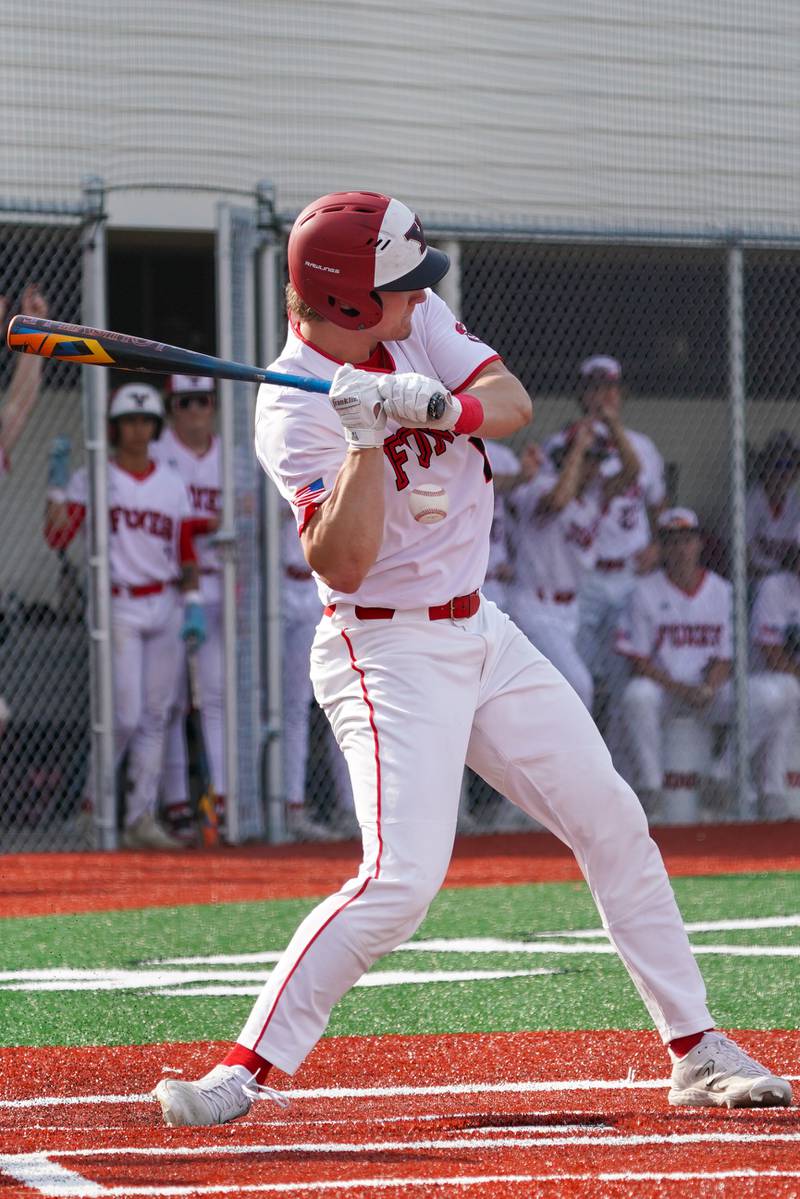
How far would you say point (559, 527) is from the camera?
10.0 meters

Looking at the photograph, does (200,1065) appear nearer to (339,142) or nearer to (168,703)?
(168,703)

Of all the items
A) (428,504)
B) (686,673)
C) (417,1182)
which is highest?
(428,504)

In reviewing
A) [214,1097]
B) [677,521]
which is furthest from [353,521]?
[677,521]

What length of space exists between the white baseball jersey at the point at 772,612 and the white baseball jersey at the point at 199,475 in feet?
9.85

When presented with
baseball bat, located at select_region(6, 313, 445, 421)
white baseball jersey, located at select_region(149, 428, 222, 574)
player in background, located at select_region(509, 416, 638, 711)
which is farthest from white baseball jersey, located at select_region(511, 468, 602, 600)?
baseball bat, located at select_region(6, 313, 445, 421)

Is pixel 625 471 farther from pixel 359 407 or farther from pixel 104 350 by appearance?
pixel 359 407

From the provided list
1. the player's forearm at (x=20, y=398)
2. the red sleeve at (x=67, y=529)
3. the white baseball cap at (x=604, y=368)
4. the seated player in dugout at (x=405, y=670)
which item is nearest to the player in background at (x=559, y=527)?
the white baseball cap at (x=604, y=368)

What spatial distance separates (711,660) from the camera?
10.2m

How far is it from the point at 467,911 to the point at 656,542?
3852 millimetres

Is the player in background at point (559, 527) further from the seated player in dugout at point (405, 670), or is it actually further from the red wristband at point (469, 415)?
the red wristband at point (469, 415)

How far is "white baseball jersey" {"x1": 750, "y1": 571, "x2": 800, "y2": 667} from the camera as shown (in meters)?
10.4

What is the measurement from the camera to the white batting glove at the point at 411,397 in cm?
345

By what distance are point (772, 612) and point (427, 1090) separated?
689 centimetres

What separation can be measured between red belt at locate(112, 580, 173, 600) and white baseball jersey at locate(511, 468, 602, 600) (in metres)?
1.85
